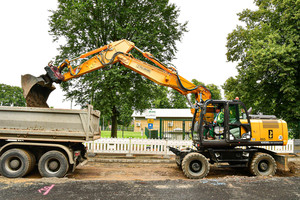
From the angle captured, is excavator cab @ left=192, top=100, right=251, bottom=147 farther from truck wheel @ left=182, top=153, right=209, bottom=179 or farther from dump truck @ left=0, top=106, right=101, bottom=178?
dump truck @ left=0, top=106, right=101, bottom=178

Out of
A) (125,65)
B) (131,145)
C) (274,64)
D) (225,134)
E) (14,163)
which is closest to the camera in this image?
(14,163)

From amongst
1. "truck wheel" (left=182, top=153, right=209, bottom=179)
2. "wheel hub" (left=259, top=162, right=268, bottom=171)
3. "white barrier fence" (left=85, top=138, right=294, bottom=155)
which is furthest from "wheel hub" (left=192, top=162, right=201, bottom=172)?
"white barrier fence" (left=85, top=138, right=294, bottom=155)

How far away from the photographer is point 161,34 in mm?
15586

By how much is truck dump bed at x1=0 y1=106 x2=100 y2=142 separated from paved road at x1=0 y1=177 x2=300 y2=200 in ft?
4.08

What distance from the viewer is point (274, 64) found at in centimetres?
1352

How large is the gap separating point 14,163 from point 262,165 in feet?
25.3

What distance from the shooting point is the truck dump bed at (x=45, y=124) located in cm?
617

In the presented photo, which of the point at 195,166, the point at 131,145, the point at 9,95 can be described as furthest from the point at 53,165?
the point at 9,95

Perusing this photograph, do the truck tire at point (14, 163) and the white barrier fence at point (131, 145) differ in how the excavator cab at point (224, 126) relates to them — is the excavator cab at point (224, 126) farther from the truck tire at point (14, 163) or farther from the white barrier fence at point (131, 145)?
the truck tire at point (14, 163)

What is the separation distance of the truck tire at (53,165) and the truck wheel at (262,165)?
5.85m

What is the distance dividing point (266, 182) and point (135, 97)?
450 inches

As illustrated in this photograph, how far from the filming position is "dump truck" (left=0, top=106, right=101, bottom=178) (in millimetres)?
6129

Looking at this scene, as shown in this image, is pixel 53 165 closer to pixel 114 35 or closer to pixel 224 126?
pixel 224 126

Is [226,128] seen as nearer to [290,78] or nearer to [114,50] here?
[114,50]
